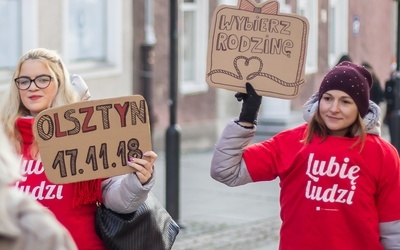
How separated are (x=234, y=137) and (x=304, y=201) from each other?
0.40 metres

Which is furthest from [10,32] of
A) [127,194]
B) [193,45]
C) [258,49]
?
[127,194]

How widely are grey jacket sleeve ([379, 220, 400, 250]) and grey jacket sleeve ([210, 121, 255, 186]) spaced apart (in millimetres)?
611

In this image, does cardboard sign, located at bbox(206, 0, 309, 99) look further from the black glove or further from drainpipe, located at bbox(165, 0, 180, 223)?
drainpipe, located at bbox(165, 0, 180, 223)

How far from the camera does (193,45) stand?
57.0 ft

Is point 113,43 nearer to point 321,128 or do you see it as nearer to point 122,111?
point 321,128

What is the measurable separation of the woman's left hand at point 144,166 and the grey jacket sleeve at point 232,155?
1.47 ft

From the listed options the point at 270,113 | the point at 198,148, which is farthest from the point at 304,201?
the point at 270,113

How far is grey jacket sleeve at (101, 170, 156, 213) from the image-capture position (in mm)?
4102

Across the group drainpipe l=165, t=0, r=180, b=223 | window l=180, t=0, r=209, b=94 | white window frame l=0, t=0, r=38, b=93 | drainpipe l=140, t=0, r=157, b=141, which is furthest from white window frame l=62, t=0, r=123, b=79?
drainpipe l=165, t=0, r=180, b=223

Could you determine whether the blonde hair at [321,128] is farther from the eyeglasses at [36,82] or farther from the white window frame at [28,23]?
the white window frame at [28,23]

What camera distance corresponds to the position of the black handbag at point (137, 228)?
414 centimetres

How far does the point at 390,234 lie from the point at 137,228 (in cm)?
108

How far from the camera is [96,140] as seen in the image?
165 inches

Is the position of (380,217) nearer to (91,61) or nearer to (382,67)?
(91,61)
